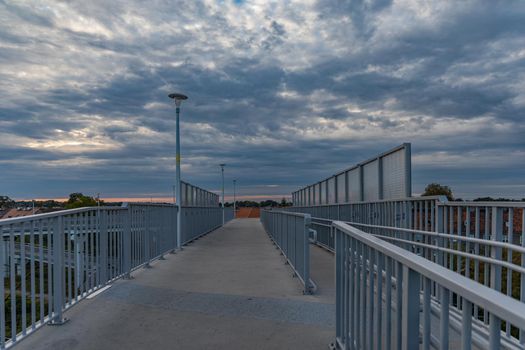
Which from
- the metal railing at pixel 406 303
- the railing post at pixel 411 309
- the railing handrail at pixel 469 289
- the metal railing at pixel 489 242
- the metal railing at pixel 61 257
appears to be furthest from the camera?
the metal railing at pixel 61 257

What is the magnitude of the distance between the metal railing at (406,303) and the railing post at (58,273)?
326 centimetres

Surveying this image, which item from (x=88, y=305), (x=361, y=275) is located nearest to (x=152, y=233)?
(x=88, y=305)

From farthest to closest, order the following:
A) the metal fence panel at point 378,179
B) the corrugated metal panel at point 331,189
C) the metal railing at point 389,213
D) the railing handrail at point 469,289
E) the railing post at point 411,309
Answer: the corrugated metal panel at point 331,189
the metal fence panel at point 378,179
the metal railing at point 389,213
the railing post at point 411,309
the railing handrail at point 469,289

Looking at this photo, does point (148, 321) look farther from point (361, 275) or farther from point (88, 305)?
point (361, 275)

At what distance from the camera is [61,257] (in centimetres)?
511

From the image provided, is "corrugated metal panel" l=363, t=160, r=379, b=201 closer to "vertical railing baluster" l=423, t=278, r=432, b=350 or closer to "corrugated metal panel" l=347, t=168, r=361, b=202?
"corrugated metal panel" l=347, t=168, r=361, b=202

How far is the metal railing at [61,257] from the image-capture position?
165 inches

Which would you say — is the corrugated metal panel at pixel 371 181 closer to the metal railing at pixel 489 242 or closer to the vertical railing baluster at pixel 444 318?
the metal railing at pixel 489 242

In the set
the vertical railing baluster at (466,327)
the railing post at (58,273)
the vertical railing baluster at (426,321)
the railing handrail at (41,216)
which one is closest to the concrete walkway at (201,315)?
the railing post at (58,273)

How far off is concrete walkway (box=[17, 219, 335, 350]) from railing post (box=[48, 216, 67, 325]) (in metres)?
0.14

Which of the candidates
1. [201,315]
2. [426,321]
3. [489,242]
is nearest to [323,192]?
[201,315]

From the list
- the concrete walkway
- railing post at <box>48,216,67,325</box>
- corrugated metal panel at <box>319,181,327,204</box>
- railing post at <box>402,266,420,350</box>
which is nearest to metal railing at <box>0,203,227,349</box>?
railing post at <box>48,216,67,325</box>

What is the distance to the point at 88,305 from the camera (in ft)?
19.0

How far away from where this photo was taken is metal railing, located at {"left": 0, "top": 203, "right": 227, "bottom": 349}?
13.7 ft
